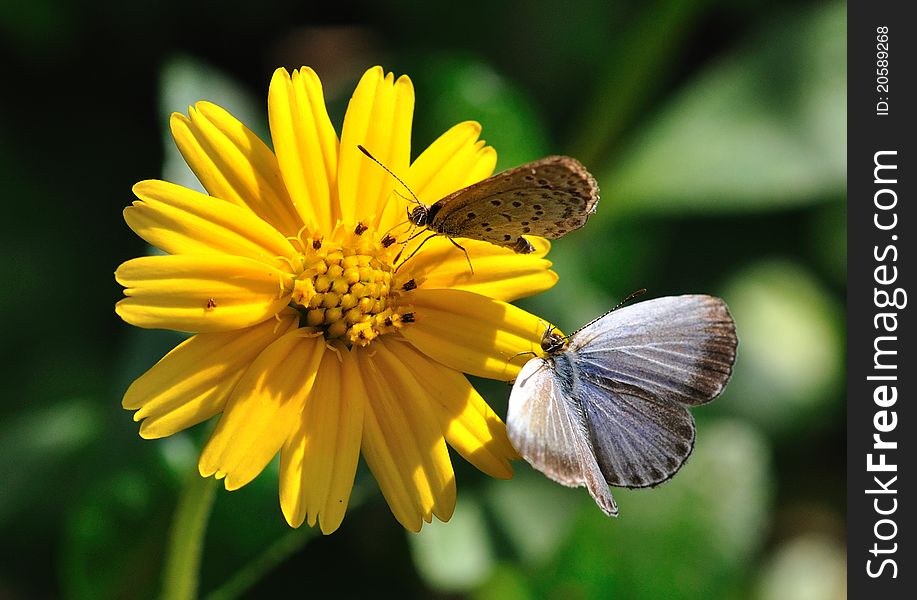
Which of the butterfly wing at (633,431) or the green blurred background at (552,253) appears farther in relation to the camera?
the green blurred background at (552,253)

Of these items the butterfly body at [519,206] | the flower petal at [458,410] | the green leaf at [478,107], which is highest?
the green leaf at [478,107]

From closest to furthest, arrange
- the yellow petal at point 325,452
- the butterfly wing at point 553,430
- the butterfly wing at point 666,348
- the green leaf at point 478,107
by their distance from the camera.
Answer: the butterfly wing at point 553,430
the yellow petal at point 325,452
the butterfly wing at point 666,348
the green leaf at point 478,107

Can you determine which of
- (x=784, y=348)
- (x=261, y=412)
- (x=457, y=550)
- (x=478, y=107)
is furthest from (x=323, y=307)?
(x=784, y=348)

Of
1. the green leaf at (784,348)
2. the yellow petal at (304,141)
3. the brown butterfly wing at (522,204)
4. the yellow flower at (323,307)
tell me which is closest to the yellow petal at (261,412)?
the yellow flower at (323,307)

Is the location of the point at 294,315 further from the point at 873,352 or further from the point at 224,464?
the point at 873,352

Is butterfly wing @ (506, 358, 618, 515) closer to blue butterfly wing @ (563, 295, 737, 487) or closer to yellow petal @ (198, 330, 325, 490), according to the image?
blue butterfly wing @ (563, 295, 737, 487)

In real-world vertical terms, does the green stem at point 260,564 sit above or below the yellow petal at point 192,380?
below

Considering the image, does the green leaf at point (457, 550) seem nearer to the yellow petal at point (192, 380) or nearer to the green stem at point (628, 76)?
the yellow petal at point (192, 380)

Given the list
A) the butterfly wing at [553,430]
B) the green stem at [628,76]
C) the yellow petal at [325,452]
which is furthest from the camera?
the green stem at [628,76]

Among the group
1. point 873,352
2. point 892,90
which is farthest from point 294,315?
point 892,90

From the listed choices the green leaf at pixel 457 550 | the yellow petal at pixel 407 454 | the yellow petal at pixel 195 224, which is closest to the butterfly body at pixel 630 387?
the yellow petal at pixel 407 454
